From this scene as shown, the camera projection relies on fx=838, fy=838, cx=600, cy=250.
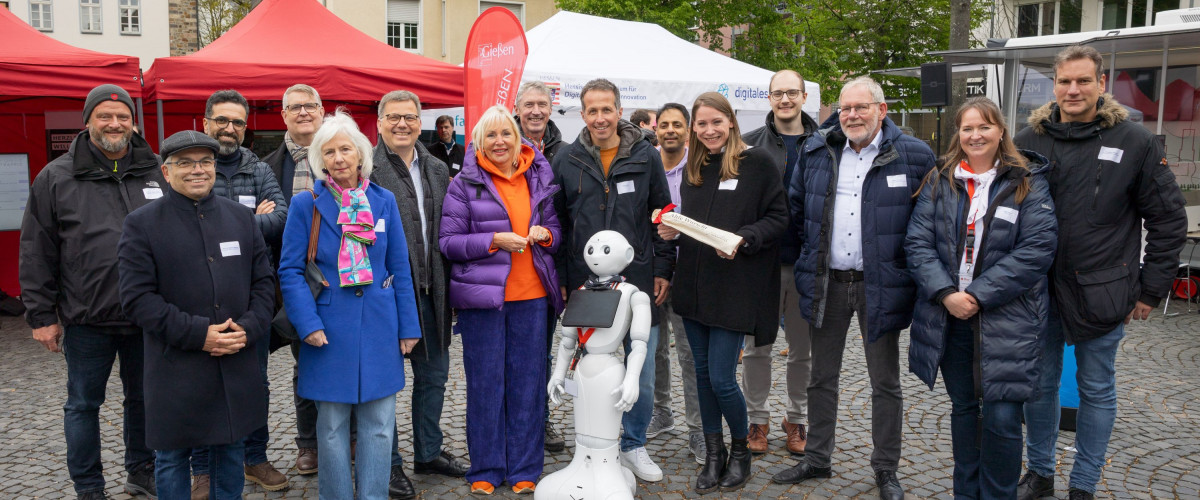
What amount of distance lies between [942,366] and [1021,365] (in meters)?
0.37

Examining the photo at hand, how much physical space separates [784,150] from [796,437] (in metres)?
1.59

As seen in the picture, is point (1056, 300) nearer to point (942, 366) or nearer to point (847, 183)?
point (942, 366)

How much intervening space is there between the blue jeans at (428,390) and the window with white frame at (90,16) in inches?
1260

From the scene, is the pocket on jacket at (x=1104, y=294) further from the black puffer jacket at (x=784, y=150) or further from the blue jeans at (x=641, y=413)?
the blue jeans at (x=641, y=413)

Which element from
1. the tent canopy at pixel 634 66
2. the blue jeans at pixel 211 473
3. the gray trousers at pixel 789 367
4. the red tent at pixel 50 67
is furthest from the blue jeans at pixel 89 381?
the tent canopy at pixel 634 66

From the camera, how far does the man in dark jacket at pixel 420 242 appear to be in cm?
396

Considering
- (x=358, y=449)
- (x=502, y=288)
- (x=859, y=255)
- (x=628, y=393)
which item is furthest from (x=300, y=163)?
(x=859, y=255)

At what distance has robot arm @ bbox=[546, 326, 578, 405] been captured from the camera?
3826 millimetres

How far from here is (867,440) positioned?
A: 16.0ft

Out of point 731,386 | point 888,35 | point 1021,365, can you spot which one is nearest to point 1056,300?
point 1021,365

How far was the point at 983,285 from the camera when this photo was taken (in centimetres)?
334

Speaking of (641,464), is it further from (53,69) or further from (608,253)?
(53,69)

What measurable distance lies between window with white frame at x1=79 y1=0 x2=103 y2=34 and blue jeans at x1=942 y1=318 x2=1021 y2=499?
3381 cm

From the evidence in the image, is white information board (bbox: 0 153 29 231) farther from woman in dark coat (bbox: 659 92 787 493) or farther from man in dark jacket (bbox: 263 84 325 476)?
woman in dark coat (bbox: 659 92 787 493)
